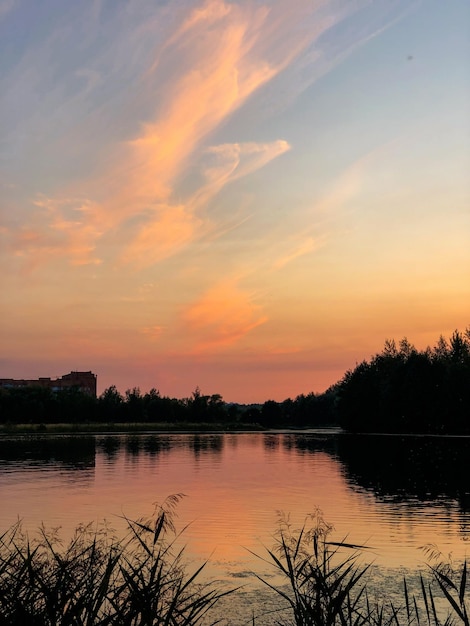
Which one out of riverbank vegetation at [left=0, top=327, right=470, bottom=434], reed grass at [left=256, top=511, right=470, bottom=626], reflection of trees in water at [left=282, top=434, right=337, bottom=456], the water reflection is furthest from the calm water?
riverbank vegetation at [left=0, top=327, right=470, bottom=434]

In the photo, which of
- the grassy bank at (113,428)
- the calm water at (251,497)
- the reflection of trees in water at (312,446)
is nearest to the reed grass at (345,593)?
the calm water at (251,497)

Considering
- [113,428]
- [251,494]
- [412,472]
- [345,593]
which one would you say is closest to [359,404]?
[113,428]

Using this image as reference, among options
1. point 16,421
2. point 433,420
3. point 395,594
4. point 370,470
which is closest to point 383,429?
point 433,420

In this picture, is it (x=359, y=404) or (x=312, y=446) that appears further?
(x=359, y=404)

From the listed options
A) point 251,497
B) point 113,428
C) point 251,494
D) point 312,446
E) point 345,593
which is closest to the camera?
point 345,593

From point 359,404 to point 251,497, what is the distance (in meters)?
81.2

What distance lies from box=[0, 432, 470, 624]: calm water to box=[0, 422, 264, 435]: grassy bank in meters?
56.5

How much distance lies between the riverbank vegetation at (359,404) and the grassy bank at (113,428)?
235mm

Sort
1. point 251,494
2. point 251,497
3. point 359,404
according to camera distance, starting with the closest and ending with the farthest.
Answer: point 251,497
point 251,494
point 359,404

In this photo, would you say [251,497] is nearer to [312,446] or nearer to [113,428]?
[312,446]

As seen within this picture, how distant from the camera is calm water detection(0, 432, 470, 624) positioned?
21188 mm

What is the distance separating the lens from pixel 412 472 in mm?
45375

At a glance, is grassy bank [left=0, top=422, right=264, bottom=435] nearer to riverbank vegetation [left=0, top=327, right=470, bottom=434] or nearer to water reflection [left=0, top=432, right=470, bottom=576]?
riverbank vegetation [left=0, top=327, right=470, bottom=434]

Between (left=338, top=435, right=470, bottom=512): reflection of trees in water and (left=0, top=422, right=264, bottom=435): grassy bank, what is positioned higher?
(left=0, top=422, right=264, bottom=435): grassy bank
